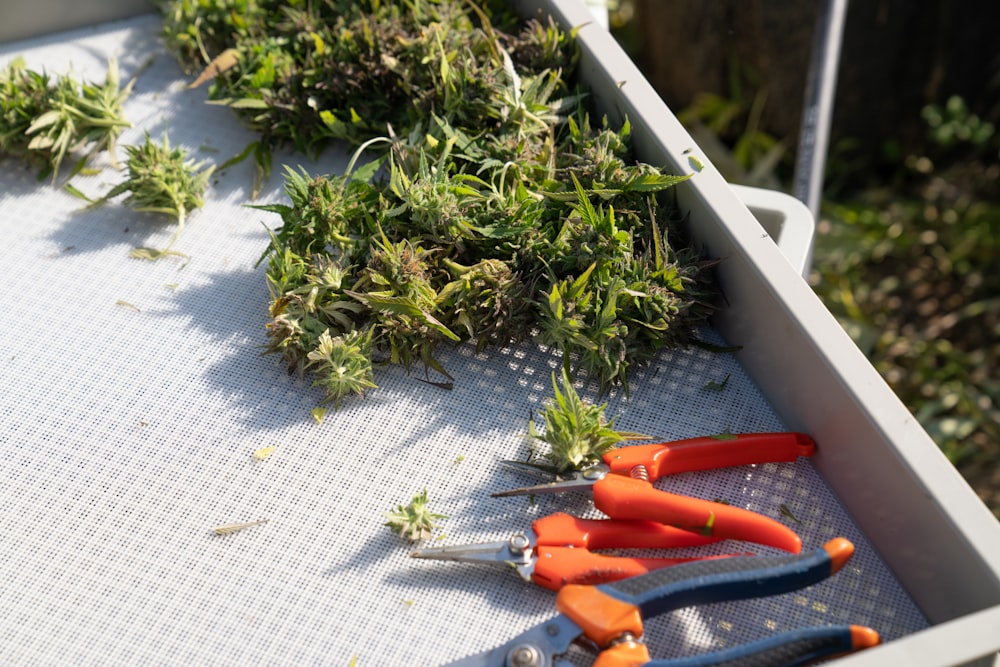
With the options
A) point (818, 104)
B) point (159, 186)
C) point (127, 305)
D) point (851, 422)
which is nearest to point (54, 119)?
point (159, 186)

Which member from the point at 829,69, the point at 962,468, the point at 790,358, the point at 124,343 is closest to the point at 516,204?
the point at 790,358

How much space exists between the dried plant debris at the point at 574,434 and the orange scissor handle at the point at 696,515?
0.21 ft

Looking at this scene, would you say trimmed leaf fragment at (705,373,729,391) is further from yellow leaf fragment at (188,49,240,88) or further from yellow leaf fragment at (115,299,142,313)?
yellow leaf fragment at (188,49,240,88)

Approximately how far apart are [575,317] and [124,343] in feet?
1.83

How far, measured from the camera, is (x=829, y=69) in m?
1.69

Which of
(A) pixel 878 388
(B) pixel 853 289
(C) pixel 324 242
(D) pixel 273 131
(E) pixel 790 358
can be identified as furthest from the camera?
(B) pixel 853 289

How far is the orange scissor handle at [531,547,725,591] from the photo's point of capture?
2.91 ft

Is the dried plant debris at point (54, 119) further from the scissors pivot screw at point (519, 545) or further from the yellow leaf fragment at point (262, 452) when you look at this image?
the scissors pivot screw at point (519, 545)

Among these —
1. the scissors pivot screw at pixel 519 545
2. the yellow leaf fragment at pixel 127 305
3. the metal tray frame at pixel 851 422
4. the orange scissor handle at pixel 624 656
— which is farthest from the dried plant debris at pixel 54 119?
the orange scissor handle at pixel 624 656

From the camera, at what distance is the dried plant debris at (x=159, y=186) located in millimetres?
1229

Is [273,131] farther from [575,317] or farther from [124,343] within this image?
[575,317]

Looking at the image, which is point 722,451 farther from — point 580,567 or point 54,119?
point 54,119

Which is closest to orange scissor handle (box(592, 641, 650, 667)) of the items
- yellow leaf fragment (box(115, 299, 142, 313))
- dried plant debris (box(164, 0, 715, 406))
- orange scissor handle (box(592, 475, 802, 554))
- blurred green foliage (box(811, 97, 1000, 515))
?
orange scissor handle (box(592, 475, 802, 554))

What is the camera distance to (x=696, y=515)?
90cm
